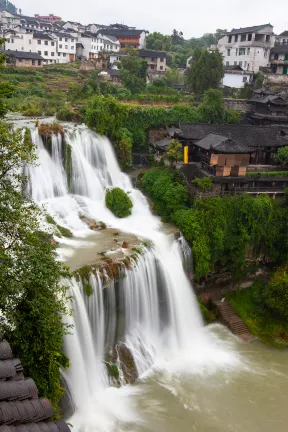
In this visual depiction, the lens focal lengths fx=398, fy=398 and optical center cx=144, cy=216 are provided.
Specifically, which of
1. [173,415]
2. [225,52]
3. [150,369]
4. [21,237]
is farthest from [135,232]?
[225,52]

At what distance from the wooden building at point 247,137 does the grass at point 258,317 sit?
11.0 m

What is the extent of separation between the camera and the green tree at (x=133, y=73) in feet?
148

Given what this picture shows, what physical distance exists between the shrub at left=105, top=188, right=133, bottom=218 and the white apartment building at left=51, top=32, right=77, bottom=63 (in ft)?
152

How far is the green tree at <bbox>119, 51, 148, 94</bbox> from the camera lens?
148ft

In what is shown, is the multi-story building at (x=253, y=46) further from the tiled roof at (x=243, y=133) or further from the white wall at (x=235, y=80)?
the tiled roof at (x=243, y=133)

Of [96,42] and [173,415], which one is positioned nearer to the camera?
[173,415]

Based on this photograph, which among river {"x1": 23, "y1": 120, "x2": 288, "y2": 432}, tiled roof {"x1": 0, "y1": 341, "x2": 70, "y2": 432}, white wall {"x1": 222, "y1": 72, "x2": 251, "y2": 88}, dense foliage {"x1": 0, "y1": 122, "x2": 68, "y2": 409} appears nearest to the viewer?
tiled roof {"x1": 0, "y1": 341, "x2": 70, "y2": 432}

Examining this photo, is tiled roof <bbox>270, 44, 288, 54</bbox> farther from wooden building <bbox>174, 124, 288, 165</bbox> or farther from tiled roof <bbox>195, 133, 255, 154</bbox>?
tiled roof <bbox>195, 133, 255, 154</bbox>

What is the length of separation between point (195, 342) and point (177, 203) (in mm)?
9409

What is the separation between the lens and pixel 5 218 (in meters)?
10.4

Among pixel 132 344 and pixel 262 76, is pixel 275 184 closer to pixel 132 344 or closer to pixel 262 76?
pixel 132 344

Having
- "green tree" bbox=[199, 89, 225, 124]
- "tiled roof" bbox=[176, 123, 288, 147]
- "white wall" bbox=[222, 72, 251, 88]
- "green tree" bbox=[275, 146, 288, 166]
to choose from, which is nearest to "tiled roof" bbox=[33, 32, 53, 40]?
"white wall" bbox=[222, 72, 251, 88]

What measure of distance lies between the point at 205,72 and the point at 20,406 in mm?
40609

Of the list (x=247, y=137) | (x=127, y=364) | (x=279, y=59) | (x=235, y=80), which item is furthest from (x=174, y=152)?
(x=279, y=59)
